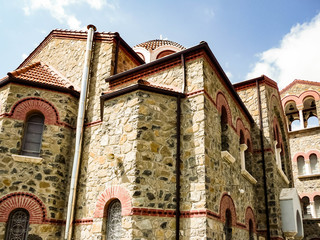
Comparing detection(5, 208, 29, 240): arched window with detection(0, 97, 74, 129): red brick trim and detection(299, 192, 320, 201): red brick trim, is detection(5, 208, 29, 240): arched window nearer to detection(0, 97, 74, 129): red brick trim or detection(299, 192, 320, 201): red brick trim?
detection(0, 97, 74, 129): red brick trim

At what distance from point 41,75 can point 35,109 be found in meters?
1.71

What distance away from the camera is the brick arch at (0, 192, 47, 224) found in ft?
28.8

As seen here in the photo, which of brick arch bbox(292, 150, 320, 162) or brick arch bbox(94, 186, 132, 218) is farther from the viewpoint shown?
brick arch bbox(292, 150, 320, 162)

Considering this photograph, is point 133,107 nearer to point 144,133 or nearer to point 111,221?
point 144,133

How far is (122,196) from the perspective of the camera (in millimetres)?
7855

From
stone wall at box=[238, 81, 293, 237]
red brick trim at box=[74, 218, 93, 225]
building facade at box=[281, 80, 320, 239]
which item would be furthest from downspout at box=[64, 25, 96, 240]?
building facade at box=[281, 80, 320, 239]

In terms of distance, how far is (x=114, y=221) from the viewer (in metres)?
8.01

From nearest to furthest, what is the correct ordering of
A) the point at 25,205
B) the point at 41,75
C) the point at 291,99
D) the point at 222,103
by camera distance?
the point at 25,205 → the point at 222,103 → the point at 41,75 → the point at 291,99

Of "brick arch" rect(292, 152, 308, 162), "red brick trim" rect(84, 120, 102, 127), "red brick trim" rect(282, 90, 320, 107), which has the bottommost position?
"red brick trim" rect(84, 120, 102, 127)

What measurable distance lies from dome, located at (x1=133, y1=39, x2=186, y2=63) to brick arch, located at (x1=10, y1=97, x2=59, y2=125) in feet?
23.7

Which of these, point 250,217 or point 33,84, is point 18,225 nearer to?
point 33,84

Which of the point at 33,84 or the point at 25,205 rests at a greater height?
the point at 33,84

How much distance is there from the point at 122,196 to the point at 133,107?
2.35m

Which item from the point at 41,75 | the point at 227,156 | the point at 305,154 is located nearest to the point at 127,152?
the point at 227,156
